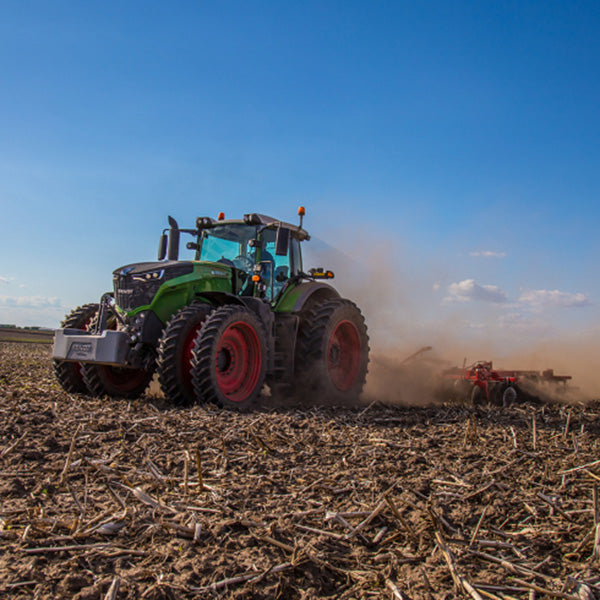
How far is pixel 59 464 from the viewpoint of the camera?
151 inches

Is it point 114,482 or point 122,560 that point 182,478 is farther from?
point 122,560

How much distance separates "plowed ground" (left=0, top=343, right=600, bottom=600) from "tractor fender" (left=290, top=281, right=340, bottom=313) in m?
3.29

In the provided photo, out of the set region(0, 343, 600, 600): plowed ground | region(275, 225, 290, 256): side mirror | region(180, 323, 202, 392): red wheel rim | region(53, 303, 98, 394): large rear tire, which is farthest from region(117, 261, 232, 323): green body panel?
region(0, 343, 600, 600): plowed ground

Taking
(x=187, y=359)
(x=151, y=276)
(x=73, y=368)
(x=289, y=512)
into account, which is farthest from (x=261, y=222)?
(x=289, y=512)

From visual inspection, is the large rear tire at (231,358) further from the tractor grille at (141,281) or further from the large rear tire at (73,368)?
the large rear tire at (73,368)

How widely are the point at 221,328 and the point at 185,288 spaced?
106cm

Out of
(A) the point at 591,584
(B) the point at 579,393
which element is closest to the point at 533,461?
(A) the point at 591,584

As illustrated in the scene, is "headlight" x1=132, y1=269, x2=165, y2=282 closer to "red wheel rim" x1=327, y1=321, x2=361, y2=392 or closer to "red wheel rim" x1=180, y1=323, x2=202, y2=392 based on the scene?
"red wheel rim" x1=180, y1=323, x2=202, y2=392

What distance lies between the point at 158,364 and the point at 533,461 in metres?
3.93

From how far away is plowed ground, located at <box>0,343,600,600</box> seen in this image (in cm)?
237

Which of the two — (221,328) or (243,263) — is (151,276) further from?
(243,263)

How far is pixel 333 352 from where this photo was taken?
9062 millimetres

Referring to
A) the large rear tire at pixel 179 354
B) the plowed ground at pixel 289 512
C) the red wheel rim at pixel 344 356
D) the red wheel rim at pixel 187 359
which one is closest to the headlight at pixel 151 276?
the large rear tire at pixel 179 354

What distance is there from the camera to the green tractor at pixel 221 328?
6352mm
